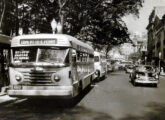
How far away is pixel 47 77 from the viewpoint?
11.5m

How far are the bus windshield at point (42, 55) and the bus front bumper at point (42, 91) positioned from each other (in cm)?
97

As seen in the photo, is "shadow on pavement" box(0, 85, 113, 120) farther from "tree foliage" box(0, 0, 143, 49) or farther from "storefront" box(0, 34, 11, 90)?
"tree foliage" box(0, 0, 143, 49)

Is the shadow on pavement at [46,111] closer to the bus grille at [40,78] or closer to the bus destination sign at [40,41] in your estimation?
the bus grille at [40,78]

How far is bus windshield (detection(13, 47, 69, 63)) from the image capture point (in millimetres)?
11727

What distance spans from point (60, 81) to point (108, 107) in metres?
2.12

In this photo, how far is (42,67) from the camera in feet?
37.6

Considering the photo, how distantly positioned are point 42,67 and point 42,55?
524mm

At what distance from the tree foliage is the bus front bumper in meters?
23.6

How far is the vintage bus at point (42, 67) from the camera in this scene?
37.6ft

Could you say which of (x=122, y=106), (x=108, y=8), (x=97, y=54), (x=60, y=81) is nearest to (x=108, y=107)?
(x=122, y=106)

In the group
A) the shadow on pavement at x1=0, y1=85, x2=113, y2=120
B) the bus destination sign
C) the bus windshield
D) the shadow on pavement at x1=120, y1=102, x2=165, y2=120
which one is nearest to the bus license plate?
the shadow on pavement at x1=0, y1=85, x2=113, y2=120

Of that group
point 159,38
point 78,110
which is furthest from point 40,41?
point 159,38

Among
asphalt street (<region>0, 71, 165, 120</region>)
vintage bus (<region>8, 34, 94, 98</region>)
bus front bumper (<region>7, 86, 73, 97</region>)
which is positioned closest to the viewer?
asphalt street (<region>0, 71, 165, 120</region>)

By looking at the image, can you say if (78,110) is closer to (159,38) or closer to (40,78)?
(40,78)
